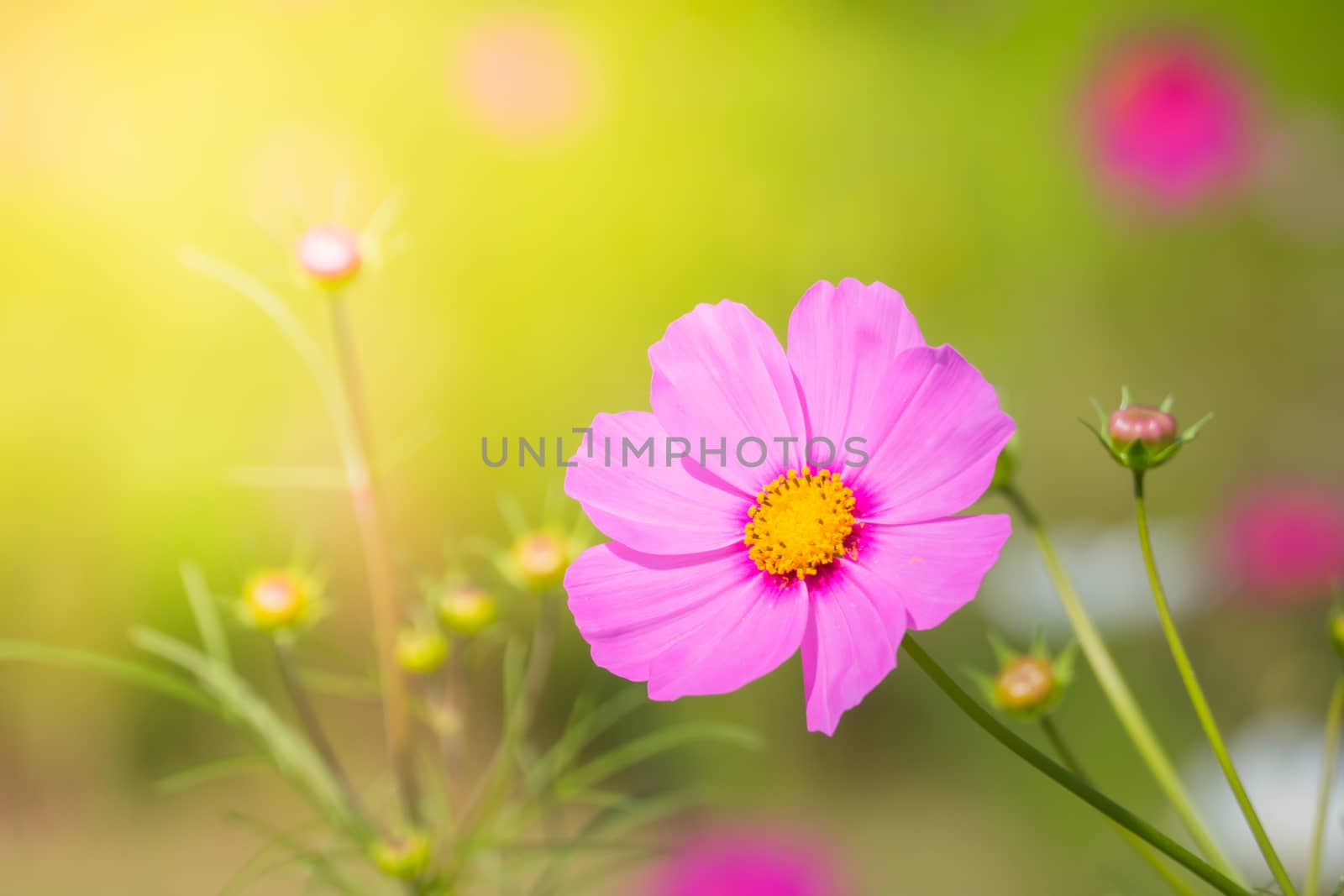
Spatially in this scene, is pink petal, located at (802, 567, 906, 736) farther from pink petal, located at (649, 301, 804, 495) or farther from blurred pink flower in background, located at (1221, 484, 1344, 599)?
blurred pink flower in background, located at (1221, 484, 1344, 599)

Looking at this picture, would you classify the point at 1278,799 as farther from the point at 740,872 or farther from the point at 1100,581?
the point at 740,872

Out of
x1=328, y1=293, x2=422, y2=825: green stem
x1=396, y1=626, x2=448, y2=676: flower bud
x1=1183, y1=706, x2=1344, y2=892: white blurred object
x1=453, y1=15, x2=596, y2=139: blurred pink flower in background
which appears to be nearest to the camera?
x1=328, y1=293, x2=422, y2=825: green stem

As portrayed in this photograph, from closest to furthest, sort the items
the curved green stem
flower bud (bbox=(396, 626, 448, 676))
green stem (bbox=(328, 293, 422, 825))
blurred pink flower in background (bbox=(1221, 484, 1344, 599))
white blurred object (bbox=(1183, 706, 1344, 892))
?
1. the curved green stem
2. green stem (bbox=(328, 293, 422, 825))
3. flower bud (bbox=(396, 626, 448, 676))
4. white blurred object (bbox=(1183, 706, 1344, 892))
5. blurred pink flower in background (bbox=(1221, 484, 1344, 599))

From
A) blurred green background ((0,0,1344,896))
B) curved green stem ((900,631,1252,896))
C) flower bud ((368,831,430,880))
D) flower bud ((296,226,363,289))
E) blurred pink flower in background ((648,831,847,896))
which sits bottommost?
curved green stem ((900,631,1252,896))

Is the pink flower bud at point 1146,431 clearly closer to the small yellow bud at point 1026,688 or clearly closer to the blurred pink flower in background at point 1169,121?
the small yellow bud at point 1026,688

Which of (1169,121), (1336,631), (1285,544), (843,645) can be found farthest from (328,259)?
(1169,121)

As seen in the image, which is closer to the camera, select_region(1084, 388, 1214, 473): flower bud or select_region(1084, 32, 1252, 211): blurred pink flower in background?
select_region(1084, 388, 1214, 473): flower bud

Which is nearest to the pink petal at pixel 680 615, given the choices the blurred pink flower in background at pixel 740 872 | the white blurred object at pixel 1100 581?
the blurred pink flower in background at pixel 740 872

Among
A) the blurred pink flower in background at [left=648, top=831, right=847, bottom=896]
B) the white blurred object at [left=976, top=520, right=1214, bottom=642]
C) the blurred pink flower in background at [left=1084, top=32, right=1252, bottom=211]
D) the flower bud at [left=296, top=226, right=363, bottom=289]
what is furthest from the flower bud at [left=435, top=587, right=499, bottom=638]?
the blurred pink flower in background at [left=1084, top=32, right=1252, bottom=211]
